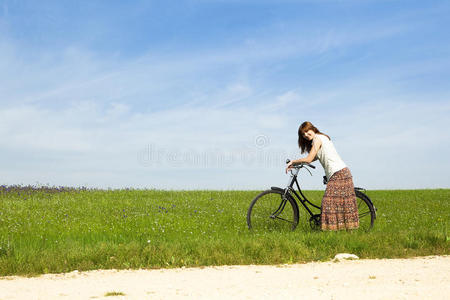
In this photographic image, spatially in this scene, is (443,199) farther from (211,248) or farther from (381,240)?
(211,248)

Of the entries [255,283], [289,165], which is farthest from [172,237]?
[255,283]

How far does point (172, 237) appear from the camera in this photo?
A: 10164mm

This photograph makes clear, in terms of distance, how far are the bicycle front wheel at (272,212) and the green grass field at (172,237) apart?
10.4 inches

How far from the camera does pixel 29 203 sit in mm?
17031

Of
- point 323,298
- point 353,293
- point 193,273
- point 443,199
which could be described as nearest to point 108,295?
point 193,273

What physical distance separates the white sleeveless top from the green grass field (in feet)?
4.51

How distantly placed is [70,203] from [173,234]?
25.7ft

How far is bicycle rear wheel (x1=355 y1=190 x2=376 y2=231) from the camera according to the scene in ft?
34.3

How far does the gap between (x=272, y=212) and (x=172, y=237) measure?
94.3 inches

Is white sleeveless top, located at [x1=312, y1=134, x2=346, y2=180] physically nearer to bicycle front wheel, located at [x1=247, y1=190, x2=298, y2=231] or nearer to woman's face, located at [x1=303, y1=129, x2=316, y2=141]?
woman's face, located at [x1=303, y1=129, x2=316, y2=141]

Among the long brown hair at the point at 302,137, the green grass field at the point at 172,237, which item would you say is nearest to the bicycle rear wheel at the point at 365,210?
the green grass field at the point at 172,237

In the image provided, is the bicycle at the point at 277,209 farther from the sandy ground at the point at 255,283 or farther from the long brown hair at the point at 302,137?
the sandy ground at the point at 255,283

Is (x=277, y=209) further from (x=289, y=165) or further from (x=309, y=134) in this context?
(x=309, y=134)

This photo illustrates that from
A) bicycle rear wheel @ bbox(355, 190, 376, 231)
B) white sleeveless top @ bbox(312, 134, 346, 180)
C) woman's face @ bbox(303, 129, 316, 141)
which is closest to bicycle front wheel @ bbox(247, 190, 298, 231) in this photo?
white sleeveless top @ bbox(312, 134, 346, 180)
